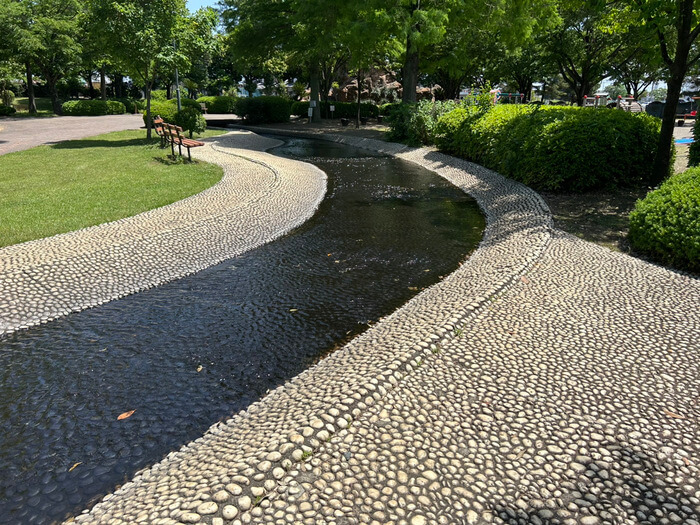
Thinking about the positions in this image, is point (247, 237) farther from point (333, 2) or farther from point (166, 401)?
point (333, 2)

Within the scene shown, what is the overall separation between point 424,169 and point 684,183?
8708 millimetres

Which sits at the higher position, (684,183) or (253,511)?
(684,183)

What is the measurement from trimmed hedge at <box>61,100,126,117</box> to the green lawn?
24.5 m

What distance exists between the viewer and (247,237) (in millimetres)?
7699

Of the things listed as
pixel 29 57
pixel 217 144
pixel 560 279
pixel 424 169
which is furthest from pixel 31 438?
pixel 29 57

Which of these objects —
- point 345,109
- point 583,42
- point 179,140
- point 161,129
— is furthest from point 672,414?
point 345,109

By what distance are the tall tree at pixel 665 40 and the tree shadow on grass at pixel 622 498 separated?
24.6 feet

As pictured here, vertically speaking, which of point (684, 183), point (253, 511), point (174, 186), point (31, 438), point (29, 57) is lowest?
point (31, 438)

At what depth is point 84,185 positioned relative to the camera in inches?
399

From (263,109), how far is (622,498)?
98.0 ft

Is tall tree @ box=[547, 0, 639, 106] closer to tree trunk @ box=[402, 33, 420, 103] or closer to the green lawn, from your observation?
tree trunk @ box=[402, 33, 420, 103]

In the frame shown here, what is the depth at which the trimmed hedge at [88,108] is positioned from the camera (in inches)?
1453

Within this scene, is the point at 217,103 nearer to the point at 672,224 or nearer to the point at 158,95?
the point at 158,95

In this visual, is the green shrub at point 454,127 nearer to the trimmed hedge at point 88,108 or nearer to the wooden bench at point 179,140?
the wooden bench at point 179,140
